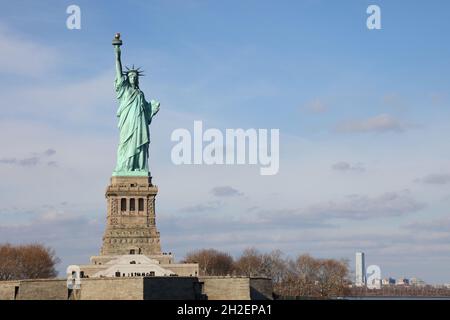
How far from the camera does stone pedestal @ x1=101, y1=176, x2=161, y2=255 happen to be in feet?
267

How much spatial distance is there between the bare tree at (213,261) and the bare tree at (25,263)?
1522cm

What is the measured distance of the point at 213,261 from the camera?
370 feet

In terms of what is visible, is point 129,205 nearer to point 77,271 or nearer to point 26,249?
point 77,271

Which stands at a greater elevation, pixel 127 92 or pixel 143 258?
pixel 127 92

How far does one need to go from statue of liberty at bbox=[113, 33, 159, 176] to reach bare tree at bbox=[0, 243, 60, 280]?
711 inches

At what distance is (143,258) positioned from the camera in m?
75.6

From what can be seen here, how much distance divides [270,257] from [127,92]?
35.6m

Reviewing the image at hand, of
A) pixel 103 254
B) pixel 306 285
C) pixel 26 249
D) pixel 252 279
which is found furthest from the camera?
pixel 306 285

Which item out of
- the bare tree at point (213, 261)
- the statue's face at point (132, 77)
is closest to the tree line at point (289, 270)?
the bare tree at point (213, 261)
